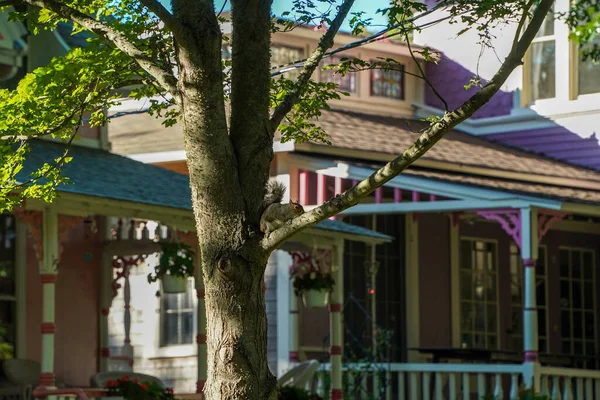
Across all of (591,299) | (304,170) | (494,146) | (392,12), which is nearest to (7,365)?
(304,170)

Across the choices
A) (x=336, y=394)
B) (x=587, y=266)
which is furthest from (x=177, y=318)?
(x=587, y=266)

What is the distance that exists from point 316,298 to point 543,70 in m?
6.17

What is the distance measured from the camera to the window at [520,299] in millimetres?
21641

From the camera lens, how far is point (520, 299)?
861 inches

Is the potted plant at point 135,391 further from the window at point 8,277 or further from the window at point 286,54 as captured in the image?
the window at point 286,54

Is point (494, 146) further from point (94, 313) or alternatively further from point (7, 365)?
point (7, 365)

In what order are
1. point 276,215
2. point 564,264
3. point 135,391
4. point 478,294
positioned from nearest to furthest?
point 276,215, point 135,391, point 478,294, point 564,264

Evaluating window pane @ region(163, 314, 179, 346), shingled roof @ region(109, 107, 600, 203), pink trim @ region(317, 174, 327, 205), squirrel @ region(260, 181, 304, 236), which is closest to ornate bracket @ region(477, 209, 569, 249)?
shingled roof @ region(109, 107, 600, 203)

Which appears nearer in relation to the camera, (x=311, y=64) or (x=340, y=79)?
(x=311, y=64)

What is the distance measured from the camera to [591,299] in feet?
74.4

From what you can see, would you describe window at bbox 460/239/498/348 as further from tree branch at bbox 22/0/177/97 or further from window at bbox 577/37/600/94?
tree branch at bbox 22/0/177/97

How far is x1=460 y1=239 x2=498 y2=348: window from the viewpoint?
21047 mm

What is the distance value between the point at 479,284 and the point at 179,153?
511 cm

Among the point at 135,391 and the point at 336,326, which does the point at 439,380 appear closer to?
the point at 336,326
